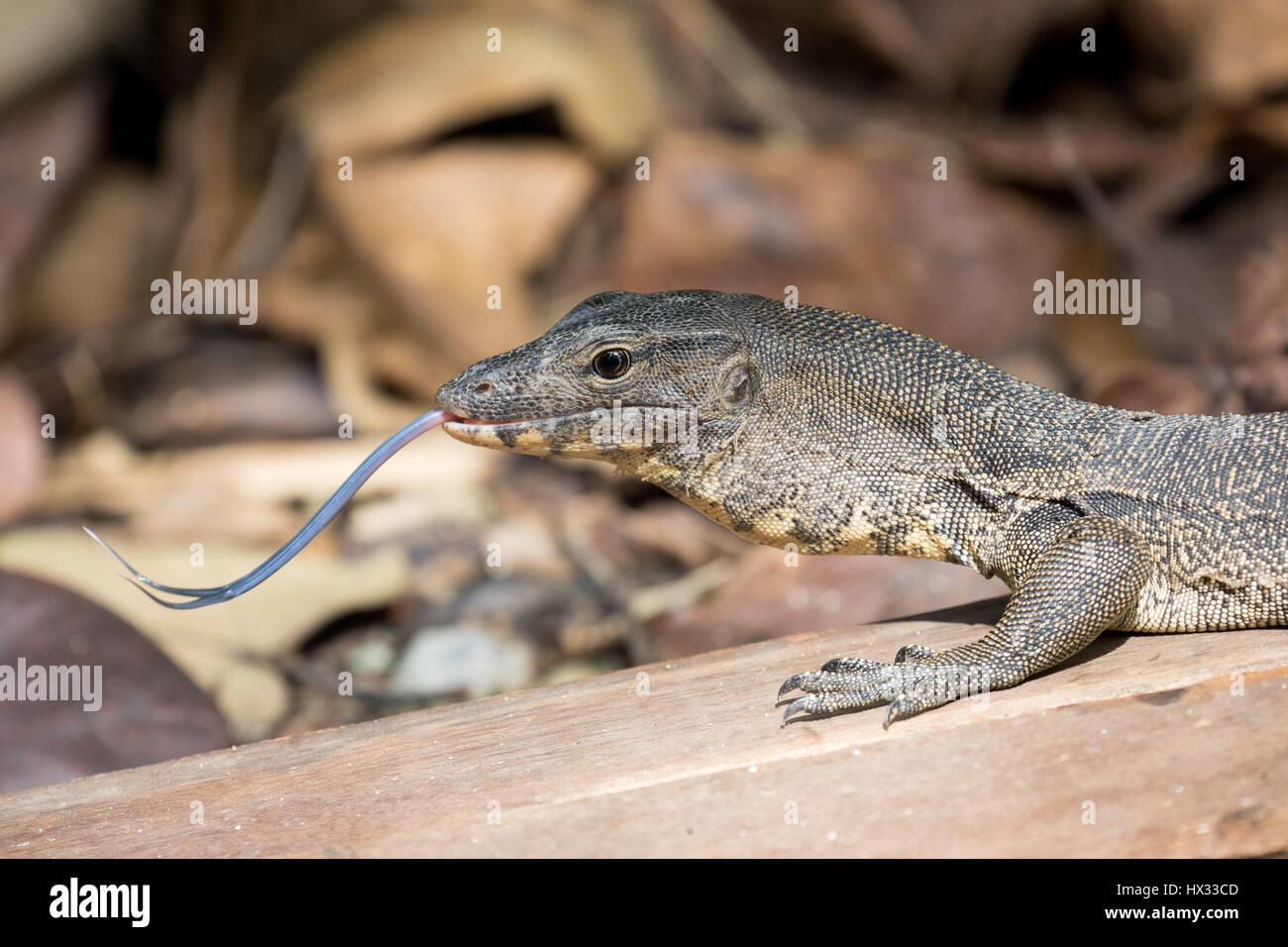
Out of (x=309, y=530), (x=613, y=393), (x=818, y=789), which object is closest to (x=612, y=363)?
(x=613, y=393)

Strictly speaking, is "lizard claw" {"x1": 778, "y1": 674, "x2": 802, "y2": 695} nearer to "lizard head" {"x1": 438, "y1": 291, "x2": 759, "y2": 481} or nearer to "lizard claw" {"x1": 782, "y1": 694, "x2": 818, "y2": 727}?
"lizard claw" {"x1": 782, "y1": 694, "x2": 818, "y2": 727}

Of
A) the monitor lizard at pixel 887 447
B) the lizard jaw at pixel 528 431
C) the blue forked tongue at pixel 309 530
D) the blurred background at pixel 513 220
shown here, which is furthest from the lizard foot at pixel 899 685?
the blurred background at pixel 513 220

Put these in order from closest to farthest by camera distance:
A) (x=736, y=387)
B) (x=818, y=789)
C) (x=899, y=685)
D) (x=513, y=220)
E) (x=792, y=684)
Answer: (x=818, y=789), (x=899, y=685), (x=792, y=684), (x=736, y=387), (x=513, y=220)

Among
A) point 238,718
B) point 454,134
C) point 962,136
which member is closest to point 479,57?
point 454,134

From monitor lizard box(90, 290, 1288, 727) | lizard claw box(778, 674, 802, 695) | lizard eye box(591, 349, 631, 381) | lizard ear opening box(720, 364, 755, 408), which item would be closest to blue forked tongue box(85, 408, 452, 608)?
monitor lizard box(90, 290, 1288, 727)

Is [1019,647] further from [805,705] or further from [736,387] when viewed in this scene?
[736,387]

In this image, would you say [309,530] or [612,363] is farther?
[612,363]

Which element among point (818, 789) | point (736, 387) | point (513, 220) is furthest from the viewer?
point (513, 220)
